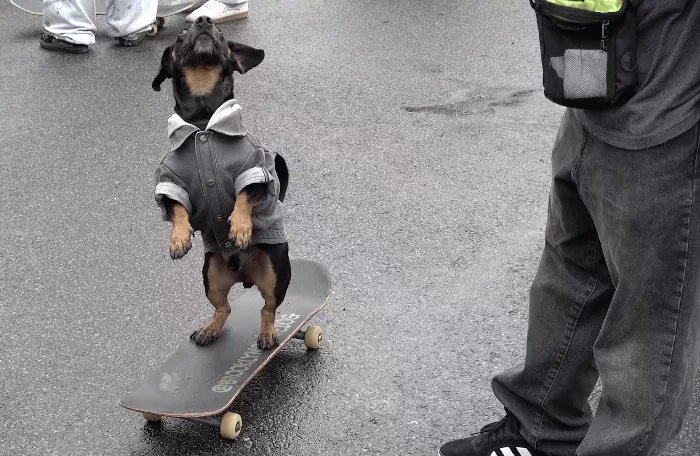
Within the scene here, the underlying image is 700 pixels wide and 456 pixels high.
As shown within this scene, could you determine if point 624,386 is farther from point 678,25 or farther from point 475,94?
point 475,94

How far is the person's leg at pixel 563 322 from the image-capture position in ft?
8.25

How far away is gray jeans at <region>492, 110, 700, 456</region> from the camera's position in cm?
218

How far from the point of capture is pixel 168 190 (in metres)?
3.07

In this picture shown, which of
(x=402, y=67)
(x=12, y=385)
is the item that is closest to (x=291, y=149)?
(x=402, y=67)

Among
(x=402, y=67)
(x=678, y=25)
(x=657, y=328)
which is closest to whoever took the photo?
(x=678, y=25)

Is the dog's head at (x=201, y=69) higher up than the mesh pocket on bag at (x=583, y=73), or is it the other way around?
the mesh pocket on bag at (x=583, y=73)

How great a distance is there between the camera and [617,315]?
2.33m

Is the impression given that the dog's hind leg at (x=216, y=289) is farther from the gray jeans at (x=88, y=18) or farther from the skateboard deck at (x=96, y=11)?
the skateboard deck at (x=96, y=11)

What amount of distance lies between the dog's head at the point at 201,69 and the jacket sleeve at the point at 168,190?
0.70ft

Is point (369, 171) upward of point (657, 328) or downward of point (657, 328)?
downward

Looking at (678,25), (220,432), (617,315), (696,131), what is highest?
(678,25)

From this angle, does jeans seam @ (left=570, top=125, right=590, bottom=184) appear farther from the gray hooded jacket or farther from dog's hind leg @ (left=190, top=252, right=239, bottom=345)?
dog's hind leg @ (left=190, top=252, right=239, bottom=345)

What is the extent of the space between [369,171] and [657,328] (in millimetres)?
3072

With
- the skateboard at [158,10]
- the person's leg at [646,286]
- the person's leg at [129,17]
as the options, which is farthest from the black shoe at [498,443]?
the skateboard at [158,10]
